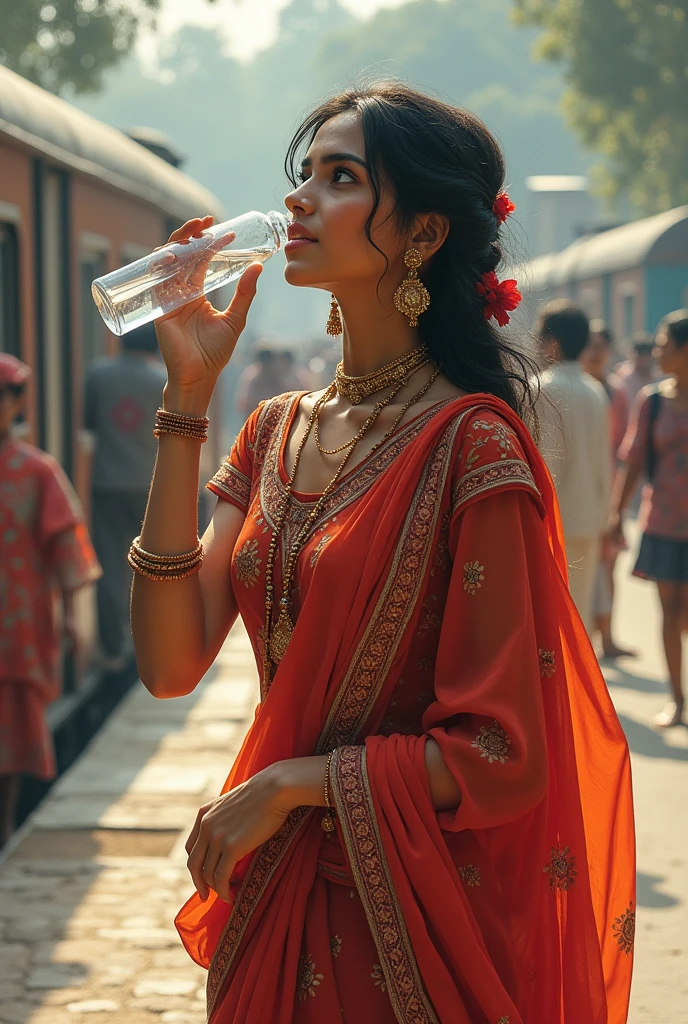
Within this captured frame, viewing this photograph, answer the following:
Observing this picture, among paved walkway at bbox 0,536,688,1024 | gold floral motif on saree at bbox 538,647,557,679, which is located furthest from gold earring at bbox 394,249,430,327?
paved walkway at bbox 0,536,688,1024


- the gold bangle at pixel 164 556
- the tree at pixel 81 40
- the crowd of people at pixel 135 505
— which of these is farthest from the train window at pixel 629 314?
the gold bangle at pixel 164 556

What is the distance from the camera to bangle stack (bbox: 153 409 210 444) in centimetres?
221

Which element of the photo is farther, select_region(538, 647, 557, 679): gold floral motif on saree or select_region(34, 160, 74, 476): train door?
select_region(34, 160, 74, 476): train door

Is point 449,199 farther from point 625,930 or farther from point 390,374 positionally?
point 625,930

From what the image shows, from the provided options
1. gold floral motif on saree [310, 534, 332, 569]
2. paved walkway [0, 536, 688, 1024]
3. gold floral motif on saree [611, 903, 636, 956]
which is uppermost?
gold floral motif on saree [310, 534, 332, 569]

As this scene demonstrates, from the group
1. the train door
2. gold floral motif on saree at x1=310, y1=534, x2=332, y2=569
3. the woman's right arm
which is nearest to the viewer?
gold floral motif on saree at x1=310, y1=534, x2=332, y2=569

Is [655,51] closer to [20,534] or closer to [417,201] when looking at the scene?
[20,534]

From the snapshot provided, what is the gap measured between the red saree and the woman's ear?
0.24 metres

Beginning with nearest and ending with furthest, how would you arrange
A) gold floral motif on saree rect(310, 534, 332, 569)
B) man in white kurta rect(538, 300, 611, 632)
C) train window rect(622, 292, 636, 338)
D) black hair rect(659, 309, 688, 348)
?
gold floral motif on saree rect(310, 534, 332, 569) → man in white kurta rect(538, 300, 611, 632) → black hair rect(659, 309, 688, 348) → train window rect(622, 292, 636, 338)

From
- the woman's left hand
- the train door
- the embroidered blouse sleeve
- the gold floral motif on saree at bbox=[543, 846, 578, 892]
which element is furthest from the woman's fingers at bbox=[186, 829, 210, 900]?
the train door

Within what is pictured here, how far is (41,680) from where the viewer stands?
5625 millimetres

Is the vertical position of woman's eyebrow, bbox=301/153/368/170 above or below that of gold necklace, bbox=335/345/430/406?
above

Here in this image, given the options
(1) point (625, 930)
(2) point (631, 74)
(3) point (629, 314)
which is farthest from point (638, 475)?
(2) point (631, 74)

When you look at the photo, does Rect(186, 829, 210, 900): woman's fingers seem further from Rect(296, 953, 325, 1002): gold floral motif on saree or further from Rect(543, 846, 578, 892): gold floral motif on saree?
Rect(543, 846, 578, 892): gold floral motif on saree
